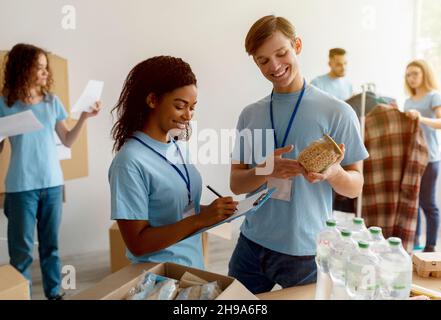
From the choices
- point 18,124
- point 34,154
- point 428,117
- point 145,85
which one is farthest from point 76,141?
point 428,117

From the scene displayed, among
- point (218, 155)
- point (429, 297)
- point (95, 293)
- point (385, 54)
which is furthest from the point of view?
point (385, 54)

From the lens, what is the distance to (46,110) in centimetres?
209

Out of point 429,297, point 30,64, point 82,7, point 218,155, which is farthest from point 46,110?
point 429,297

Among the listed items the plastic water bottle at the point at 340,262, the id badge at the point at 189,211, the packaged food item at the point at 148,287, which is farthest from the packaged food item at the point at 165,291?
the plastic water bottle at the point at 340,262

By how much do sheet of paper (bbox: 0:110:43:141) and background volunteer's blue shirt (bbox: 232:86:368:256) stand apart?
1.16m

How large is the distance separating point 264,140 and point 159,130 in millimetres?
369

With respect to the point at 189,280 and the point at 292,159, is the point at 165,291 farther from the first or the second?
the point at 292,159

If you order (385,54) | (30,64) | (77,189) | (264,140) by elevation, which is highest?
(385,54)

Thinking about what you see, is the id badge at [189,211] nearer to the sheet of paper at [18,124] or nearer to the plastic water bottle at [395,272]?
the plastic water bottle at [395,272]

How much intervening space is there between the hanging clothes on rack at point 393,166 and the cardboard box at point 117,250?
Result: 149 cm

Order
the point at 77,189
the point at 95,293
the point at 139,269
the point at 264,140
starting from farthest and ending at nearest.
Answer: the point at 77,189 → the point at 264,140 → the point at 139,269 → the point at 95,293

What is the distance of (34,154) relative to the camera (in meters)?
2.04

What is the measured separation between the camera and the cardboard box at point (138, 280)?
0.71 meters

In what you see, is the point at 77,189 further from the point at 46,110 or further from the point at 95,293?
the point at 95,293
